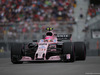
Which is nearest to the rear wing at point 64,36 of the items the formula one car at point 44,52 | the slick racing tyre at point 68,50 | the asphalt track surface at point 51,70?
the formula one car at point 44,52

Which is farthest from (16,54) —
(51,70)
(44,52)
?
(51,70)

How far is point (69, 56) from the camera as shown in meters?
12.0

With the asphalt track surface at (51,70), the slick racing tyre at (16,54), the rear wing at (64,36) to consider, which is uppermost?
the rear wing at (64,36)

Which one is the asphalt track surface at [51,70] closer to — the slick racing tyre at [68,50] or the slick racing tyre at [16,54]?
the slick racing tyre at [68,50]

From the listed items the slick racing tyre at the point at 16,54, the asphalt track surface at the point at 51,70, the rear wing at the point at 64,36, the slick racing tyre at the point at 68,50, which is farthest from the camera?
the rear wing at the point at 64,36

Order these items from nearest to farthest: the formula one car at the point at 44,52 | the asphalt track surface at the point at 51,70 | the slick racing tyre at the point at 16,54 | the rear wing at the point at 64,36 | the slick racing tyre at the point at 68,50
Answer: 1. the asphalt track surface at the point at 51,70
2. the formula one car at the point at 44,52
3. the slick racing tyre at the point at 68,50
4. the slick racing tyre at the point at 16,54
5. the rear wing at the point at 64,36

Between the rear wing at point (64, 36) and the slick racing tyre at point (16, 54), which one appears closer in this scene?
the slick racing tyre at point (16, 54)

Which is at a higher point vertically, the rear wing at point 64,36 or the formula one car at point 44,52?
the rear wing at point 64,36

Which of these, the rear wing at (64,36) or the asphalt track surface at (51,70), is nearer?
the asphalt track surface at (51,70)

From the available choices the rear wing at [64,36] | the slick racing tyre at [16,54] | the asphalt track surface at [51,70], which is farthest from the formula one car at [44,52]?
the asphalt track surface at [51,70]

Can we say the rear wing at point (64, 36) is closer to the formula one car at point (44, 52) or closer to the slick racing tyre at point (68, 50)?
the formula one car at point (44, 52)

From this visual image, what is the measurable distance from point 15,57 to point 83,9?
1795cm

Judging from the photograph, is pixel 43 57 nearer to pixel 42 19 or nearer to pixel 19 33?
pixel 19 33

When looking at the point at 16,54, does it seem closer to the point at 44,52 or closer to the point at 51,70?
the point at 44,52
